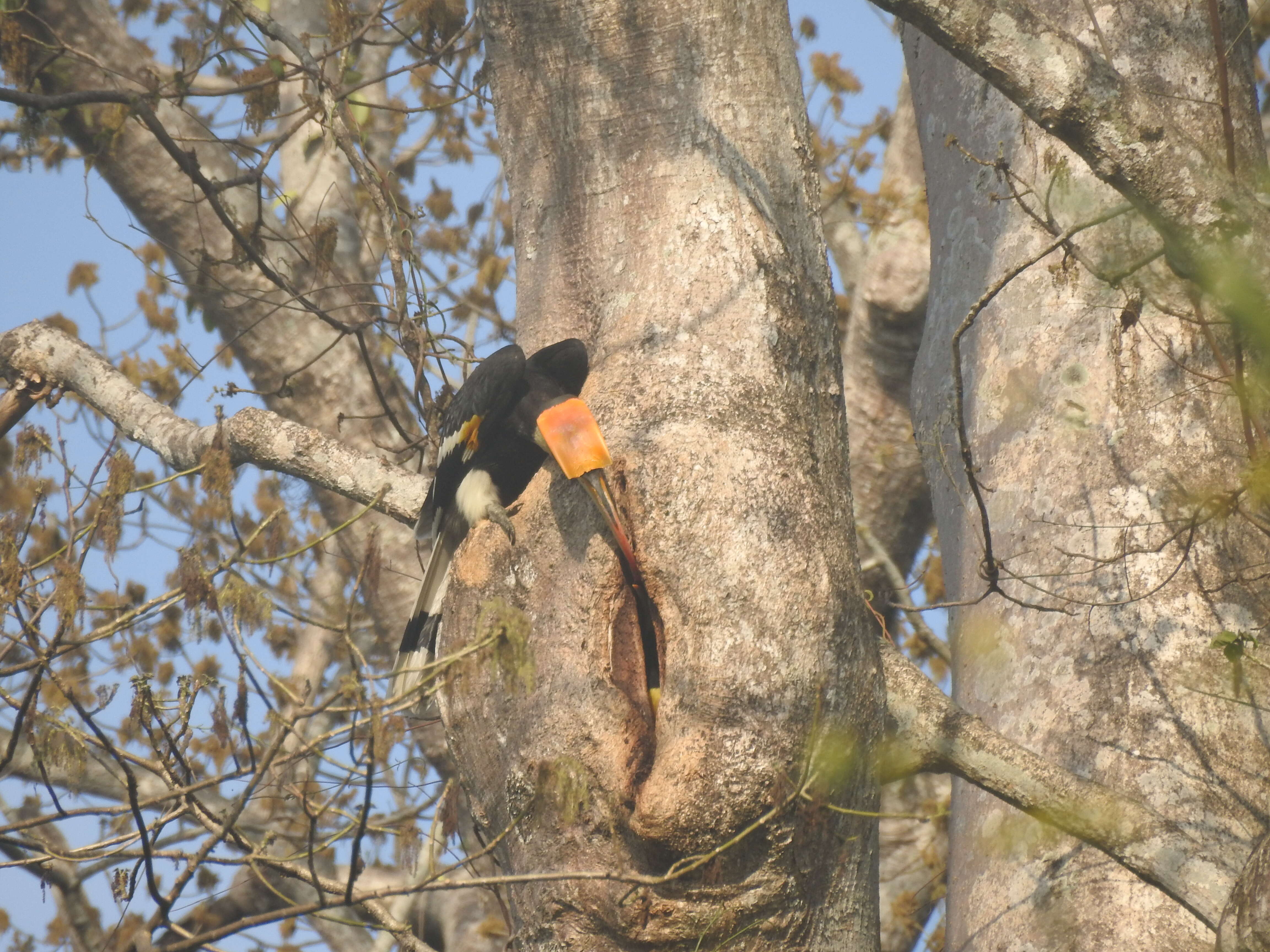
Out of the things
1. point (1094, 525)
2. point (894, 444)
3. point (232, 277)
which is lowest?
point (1094, 525)

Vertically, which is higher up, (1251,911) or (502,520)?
(502,520)

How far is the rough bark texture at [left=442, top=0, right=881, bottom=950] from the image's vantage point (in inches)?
77.6

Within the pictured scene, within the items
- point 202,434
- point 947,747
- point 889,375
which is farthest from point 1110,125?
point 889,375

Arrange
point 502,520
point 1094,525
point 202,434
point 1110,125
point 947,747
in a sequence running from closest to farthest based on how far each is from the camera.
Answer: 1. point 1110,125
2. point 947,747
3. point 502,520
4. point 1094,525
5. point 202,434

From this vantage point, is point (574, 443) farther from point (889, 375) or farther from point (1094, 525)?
point (889, 375)

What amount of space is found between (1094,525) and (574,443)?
1.18 meters

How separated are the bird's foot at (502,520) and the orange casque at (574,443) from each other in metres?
0.19

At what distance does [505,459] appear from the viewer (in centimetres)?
306

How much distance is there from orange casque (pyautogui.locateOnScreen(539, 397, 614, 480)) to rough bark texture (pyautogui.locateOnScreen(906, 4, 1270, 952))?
78 cm

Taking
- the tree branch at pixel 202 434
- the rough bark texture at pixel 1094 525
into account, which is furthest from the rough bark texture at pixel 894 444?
the tree branch at pixel 202 434

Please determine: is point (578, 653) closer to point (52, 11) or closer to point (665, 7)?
point (665, 7)

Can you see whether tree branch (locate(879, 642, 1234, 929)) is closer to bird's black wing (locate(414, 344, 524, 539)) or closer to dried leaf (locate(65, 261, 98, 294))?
bird's black wing (locate(414, 344, 524, 539))

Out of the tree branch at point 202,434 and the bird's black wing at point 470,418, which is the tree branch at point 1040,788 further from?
the tree branch at point 202,434

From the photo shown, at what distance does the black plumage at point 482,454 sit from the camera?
2592 millimetres
